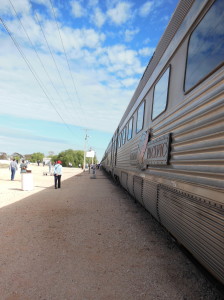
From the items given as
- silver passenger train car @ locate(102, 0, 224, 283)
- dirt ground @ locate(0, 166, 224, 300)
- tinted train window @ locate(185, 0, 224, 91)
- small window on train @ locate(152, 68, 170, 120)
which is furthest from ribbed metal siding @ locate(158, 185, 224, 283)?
small window on train @ locate(152, 68, 170, 120)

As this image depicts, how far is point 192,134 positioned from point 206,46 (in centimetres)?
87

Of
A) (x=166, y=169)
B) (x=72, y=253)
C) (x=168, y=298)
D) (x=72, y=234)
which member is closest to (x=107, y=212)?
(x=72, y=234)

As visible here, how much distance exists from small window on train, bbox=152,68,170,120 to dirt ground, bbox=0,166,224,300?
220 centimetres

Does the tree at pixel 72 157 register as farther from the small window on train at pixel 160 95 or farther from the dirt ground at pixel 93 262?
the small window on train at pixel 160 95

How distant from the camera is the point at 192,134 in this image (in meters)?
2.71

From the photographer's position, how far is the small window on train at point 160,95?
12.8ft

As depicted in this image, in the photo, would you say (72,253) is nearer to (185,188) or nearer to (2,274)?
(2,274)

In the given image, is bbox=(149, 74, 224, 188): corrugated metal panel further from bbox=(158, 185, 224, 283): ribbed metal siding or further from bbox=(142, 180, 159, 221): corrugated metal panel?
bbox=(142, 180, 159, 221): corrugated metal panel

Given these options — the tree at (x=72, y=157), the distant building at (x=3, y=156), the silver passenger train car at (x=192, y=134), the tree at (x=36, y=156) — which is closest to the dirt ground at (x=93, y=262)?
the silver passenger train car at (x=192, y=134)

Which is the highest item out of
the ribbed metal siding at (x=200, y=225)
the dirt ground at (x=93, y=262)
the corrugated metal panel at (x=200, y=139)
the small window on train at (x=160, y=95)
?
the small window on train at (x=160, y=95)

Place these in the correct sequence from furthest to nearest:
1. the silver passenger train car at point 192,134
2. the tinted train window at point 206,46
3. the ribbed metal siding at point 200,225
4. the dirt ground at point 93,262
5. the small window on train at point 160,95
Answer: the small window on train at point 160,95 < the dirt ground at point 93,262 < the tinted train window at point 206,46 < the silver passenger train car at point 192,134 < the ribbed metal siding at point 200,225

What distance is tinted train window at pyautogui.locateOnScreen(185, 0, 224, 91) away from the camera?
2320 mm

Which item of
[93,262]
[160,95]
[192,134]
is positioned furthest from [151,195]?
[192,134]

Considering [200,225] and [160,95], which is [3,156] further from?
[200,225]
